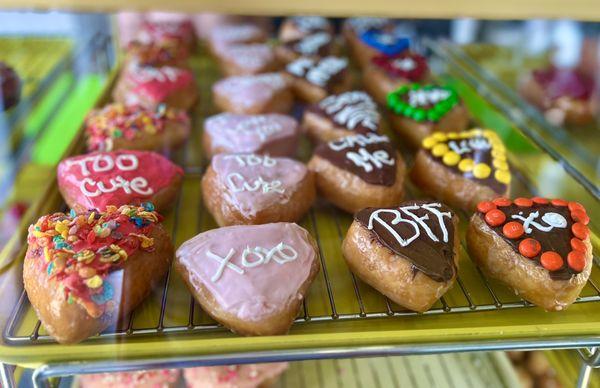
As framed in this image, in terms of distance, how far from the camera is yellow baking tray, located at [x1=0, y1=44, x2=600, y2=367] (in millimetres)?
1223

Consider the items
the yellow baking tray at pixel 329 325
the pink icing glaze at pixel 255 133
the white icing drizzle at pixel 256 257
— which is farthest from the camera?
the pink icing glaze at pixel 255 133

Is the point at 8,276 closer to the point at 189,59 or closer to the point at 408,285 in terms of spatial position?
the point at 408,285

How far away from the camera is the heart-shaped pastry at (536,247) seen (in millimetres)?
1372

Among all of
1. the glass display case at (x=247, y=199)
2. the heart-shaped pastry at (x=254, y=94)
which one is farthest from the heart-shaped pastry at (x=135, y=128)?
the heart-shaped pastry at (x=254, y=94)

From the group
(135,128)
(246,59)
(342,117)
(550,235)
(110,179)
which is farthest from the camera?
(246,59)

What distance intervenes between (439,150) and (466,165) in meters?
0.11

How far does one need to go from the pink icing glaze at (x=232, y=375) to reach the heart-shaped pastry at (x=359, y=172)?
587 millimetres

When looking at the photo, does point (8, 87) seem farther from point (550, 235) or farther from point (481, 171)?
point (550, 235)

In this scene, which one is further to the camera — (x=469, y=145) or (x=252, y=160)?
(x=469, y=145)

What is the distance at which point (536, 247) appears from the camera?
1399 mm

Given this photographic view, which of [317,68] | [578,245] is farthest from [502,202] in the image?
[317,68]

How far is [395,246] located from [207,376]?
2.04ft

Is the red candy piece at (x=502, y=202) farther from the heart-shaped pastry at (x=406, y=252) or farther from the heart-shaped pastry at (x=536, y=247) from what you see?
the heart-shaped pastry at (x=406, y=252)

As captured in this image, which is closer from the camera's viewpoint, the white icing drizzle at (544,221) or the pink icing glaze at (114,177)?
the white icing drizzle at (544,221)
